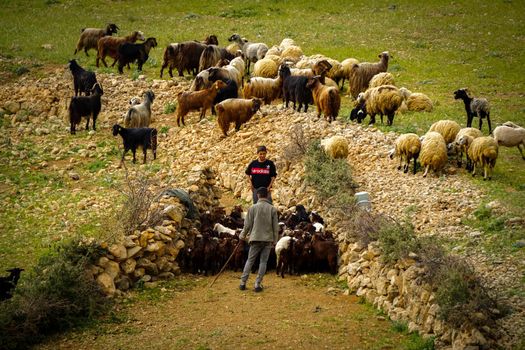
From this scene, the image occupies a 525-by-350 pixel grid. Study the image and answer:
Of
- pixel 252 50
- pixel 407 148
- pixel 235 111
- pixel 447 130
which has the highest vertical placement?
pixel 252 50

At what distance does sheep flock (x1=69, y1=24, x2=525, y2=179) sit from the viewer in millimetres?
15359

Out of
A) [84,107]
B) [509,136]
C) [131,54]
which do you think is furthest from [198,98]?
[509,136]

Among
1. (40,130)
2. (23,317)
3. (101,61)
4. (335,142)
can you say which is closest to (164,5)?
(101,61)

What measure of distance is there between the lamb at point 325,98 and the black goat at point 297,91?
0.33 m

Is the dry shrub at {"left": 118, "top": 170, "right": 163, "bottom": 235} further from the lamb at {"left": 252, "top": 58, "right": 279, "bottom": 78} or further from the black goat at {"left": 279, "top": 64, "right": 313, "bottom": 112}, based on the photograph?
the lamb at {"left": 252, "top": 58, "right": 279, "bottom": 78}

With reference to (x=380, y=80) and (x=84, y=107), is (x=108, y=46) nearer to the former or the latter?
(x=84, y=107)

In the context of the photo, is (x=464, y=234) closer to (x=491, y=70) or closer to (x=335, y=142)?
(x=335, y=142)

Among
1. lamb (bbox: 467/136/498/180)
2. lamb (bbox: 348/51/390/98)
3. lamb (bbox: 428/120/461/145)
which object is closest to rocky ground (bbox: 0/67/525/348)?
lamb (bbox: 467/136/498/180)

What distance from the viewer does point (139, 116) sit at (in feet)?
67.4

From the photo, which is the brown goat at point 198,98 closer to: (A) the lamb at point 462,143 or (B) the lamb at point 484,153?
(A) the lamb at point 462,143

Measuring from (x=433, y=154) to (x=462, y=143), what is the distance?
889mm

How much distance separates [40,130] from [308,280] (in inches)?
464

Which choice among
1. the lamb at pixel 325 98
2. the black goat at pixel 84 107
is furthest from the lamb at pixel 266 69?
the black goat at pixel 84 107

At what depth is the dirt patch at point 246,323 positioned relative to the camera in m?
10.0
